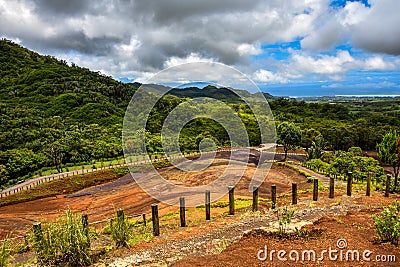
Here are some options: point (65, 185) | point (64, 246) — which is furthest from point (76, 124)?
point (64, 246)

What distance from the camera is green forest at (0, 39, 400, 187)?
33656mm

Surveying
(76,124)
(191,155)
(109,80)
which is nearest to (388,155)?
(191,155)

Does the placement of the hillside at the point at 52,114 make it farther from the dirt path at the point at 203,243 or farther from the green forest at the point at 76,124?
the dirt path at the point at 203,243

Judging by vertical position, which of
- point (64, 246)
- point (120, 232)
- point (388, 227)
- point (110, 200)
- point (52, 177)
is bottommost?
point (110, 200)

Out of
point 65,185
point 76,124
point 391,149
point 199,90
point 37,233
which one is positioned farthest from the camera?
point 76,124

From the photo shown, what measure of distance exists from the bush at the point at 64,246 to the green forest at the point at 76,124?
1470cm

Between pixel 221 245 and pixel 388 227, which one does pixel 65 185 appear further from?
pixel 388 227

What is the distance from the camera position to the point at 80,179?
27.6 metres

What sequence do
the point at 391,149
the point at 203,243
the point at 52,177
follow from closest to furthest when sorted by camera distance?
the point at 203,243 < the point at 391,149 < the point at 52,177

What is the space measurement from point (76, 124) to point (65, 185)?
1987 cm

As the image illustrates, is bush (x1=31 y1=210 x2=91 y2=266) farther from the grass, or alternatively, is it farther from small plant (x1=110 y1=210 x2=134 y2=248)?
the grass

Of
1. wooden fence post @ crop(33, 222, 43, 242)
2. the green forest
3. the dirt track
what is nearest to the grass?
the dirt track

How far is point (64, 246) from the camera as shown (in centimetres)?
627

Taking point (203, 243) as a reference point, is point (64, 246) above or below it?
above
